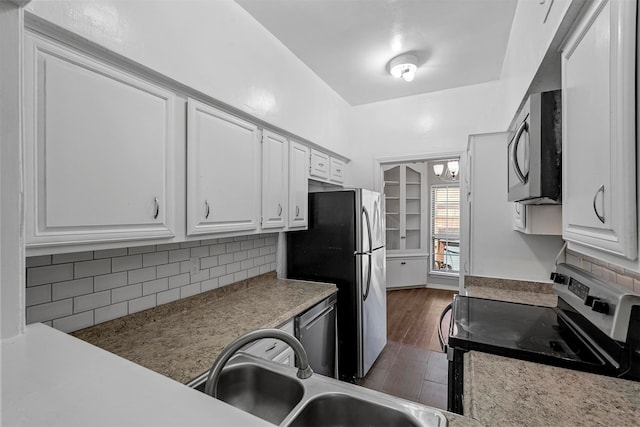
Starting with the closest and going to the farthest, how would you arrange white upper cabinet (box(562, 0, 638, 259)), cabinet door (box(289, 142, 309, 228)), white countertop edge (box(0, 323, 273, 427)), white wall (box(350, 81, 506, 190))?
white countertop edge (box(0, 323, 273, 427)) → white upper cabinet (box(562, 0, 638, 259)) → cabinet door (box(289, 142, 309, 228)) → white wall (box(350, 81, 506, 190))

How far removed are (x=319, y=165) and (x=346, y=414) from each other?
7.72 ft

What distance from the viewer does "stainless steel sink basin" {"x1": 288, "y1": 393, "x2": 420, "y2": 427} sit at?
785mm

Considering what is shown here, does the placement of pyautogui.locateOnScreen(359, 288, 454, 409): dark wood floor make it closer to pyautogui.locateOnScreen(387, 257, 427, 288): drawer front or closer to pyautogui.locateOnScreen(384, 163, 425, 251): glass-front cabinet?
pyautogui.locateOnScreen(387, 257, 427, 288): drawer front

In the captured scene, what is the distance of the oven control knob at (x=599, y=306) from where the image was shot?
1065 millimetres

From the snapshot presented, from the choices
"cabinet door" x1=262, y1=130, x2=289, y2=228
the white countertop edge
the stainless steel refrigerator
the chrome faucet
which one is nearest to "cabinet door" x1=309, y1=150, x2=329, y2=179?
the stainless steel refrigerator

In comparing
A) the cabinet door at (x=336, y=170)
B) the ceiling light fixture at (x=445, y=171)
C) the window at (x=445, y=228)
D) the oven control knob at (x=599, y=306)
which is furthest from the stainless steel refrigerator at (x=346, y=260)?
the window at (x=445, y=228)

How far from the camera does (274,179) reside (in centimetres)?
223

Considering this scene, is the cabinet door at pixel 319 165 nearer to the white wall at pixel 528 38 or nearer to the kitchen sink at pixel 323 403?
the white wall at pixel 528 38

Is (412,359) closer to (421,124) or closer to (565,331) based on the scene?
(565,331)

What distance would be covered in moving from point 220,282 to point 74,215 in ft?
3.84

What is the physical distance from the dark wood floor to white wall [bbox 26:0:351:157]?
2236 mm

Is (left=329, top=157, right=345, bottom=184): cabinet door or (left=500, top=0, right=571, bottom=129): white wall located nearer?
(left=500, top=0, right=571, bottom=129): white wall

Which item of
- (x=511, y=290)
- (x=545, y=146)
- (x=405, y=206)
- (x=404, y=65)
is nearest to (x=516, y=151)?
(x=545, y=146)

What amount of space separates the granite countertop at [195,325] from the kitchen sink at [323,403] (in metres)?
0.17
